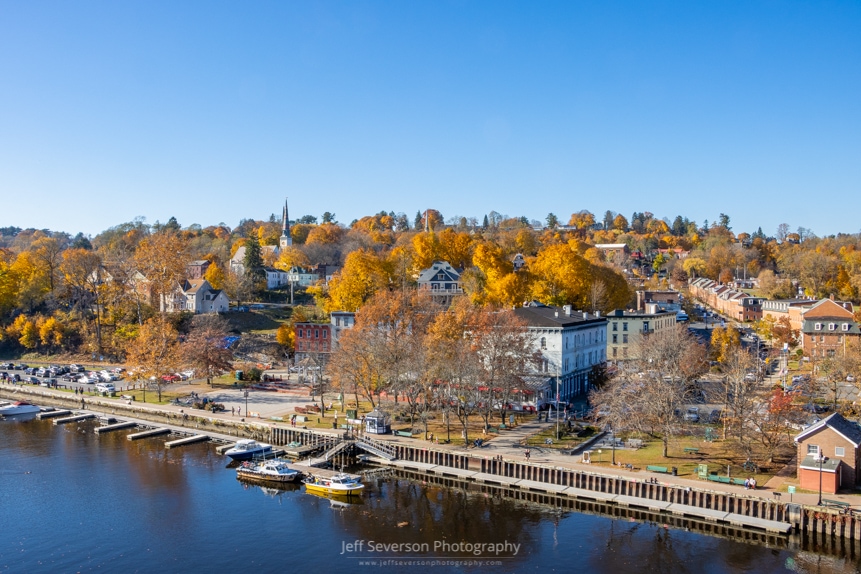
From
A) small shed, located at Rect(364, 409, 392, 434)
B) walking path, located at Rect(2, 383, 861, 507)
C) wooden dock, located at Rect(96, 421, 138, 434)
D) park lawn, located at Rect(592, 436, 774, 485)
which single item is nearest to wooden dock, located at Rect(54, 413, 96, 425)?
walking path, located at Rect(2, 383, 861, 507)

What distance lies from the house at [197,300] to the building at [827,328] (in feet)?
251

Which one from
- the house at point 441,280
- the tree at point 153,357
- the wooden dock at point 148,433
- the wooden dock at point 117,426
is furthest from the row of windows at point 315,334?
the wooden dock at point 148,433

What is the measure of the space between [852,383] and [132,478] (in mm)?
61749

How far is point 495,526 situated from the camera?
3731 centimetres

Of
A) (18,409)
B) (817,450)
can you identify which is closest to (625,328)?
(817,450)

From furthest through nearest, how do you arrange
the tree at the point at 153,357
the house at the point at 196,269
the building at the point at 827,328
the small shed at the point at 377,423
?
the house at the point at 196,269
the building at the point at 827,328
the tree at the point at 153,357
the small shed at the point at 377,423

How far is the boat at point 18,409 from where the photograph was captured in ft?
219

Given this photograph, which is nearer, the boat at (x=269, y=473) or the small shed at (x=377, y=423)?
the boat at (x=269, y=473)

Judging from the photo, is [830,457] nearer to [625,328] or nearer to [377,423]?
[377,423]

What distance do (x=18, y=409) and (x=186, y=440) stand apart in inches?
920

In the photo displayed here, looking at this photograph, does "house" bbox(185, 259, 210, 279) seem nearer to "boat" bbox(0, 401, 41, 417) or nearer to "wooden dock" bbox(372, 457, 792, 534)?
"boat" bbox(0, 401, 41, 417)

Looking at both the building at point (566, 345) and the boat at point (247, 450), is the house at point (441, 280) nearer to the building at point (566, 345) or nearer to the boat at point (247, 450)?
the building at point (566, 345)

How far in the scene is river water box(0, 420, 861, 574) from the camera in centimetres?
3253

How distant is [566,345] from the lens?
6406 centimetres
